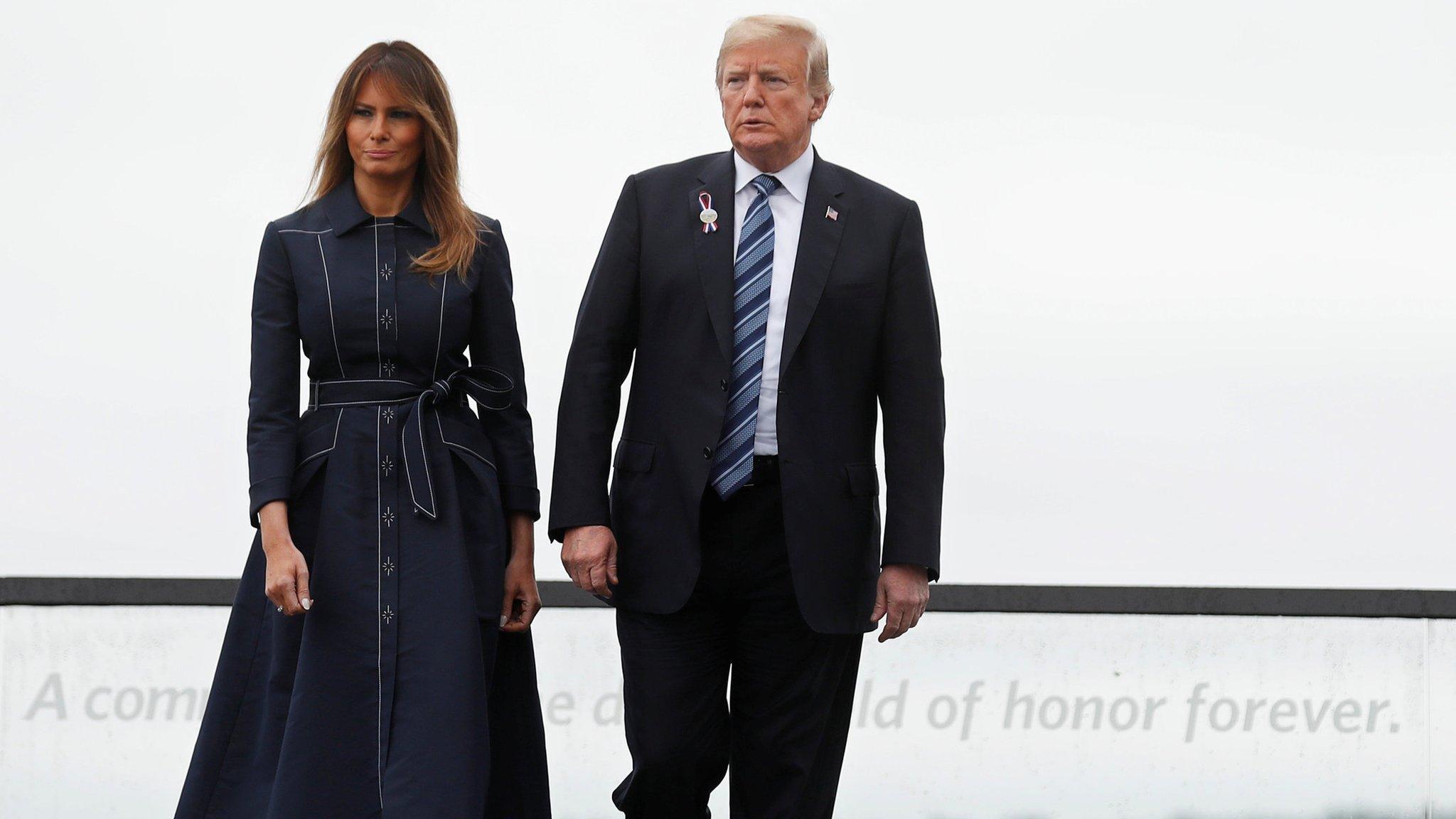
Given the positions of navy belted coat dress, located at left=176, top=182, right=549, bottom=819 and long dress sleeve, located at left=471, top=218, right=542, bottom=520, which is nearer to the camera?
navy belted coat dress, located at left=176, top=182, right=549, bottom=819

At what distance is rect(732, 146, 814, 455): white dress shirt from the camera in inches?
102

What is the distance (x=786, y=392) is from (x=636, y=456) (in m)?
0.26

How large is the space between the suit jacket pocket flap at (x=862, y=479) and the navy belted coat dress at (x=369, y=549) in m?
0.50

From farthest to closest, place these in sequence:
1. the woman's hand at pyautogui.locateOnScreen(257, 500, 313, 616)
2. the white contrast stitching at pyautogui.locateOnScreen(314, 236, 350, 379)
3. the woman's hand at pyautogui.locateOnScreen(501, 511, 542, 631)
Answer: the woman's hand at pyautogui.locateOnScreen(501, 511, 542, 631)
the white contrast stitching at pyautogui.locateOnScreen(314, 236, 350, 379)
the woman's hand at pyautogui.locateOnScreen(257, 500, 313, 616)

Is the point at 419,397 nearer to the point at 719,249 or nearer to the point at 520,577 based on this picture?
the point at 520,577

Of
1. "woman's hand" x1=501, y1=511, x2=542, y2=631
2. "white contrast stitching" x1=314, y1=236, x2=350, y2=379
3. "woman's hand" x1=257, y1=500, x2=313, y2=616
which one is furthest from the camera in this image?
"woman's hand" x1=501, y1=511, x2=542, y2=631

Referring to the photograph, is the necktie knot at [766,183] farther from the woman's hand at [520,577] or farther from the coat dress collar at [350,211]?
the woman's hand at [520,577]

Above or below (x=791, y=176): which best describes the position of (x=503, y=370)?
below

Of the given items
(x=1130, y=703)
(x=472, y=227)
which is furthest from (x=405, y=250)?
(x=1130, y=703)

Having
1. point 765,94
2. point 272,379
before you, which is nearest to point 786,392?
point 765,94

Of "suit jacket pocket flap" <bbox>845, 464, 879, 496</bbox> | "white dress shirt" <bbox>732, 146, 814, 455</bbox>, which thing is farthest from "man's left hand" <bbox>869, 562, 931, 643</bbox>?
"white dress shirt" <bbox>732, 146, 814, 455</bbox>

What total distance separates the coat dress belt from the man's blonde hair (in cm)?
59

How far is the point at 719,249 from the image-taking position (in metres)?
2.60

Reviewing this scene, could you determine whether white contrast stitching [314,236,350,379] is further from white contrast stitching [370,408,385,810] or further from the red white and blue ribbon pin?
the red white and blue ribbon pin
